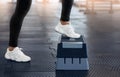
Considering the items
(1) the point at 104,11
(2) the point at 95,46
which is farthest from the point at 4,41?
(1) the point at 104,11

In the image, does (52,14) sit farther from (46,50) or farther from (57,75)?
(57,75)

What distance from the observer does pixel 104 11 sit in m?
5.67

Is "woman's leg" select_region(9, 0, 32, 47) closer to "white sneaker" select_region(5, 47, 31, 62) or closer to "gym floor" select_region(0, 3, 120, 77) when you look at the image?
"white sneaker" select_region(5, 47, 31, 62)

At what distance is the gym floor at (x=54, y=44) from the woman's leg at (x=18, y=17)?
0.24m

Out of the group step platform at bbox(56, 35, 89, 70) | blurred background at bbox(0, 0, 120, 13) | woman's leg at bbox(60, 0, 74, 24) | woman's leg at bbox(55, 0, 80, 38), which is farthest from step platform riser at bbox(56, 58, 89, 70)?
blurred background at bbox(0, 0, 120, 13)

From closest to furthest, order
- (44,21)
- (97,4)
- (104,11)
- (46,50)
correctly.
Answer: (46,50), (44,21), (104,11), (97,4)

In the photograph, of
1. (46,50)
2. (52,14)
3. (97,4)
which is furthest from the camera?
(97,4)

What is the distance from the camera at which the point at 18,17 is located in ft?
7.43

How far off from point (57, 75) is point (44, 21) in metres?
2.45

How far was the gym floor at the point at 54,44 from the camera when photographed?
228 cm

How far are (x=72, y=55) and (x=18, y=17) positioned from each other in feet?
1.62

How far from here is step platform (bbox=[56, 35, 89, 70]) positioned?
87.9 inches

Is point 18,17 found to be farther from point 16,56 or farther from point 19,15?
point 16,56

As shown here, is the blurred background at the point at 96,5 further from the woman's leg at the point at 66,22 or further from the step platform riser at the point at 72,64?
the step platform riser at the point at 72,64
